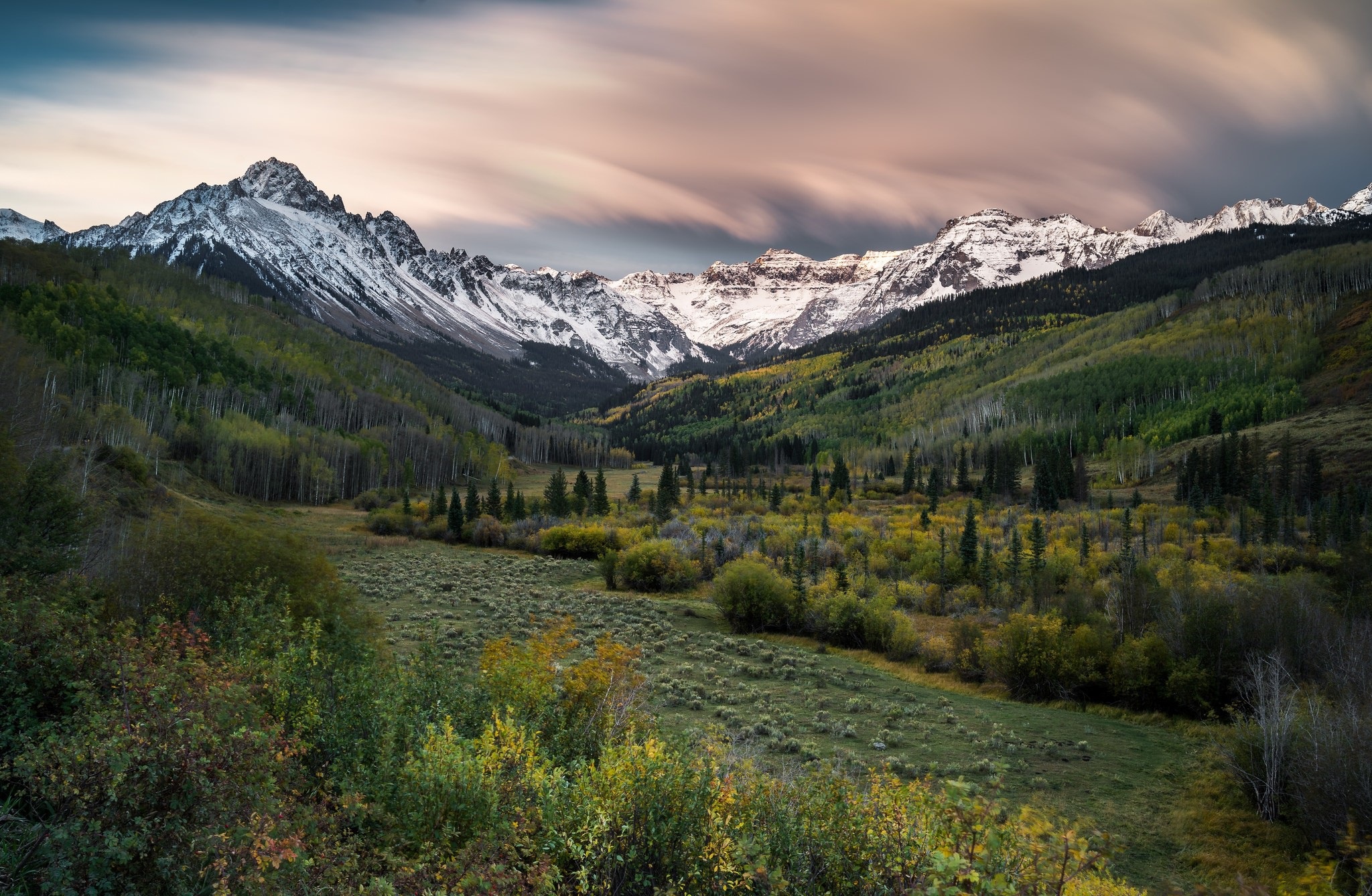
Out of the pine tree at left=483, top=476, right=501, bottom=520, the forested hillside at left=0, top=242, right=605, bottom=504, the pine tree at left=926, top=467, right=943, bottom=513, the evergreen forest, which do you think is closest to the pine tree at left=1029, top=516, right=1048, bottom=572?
the evergreen forest

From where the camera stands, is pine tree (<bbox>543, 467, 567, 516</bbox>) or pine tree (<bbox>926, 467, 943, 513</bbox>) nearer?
pine tree (<bbox>543, 467, 567, 516</bbox>)

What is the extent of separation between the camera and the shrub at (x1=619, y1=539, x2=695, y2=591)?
59.5m

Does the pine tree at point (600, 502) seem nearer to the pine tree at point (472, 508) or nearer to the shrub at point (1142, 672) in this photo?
the pine tree at point (472, 508)

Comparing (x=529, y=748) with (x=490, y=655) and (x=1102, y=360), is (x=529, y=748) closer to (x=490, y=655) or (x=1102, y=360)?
(x=490, y=655)

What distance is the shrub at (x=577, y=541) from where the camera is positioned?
247ft

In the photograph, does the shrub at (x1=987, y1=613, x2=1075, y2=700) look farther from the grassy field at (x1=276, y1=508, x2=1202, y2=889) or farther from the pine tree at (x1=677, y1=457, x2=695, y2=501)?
the pine tree at (x1=677, y1=457, x2=695, y2=501)

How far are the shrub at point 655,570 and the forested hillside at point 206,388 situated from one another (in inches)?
1783

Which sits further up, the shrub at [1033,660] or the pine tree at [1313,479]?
the pine tree at [1313,479]

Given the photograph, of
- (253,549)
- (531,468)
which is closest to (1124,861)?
(253,549)

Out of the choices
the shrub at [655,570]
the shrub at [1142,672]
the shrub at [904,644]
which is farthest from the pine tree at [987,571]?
the shrub at [655,570]

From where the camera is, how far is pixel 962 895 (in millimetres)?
8641

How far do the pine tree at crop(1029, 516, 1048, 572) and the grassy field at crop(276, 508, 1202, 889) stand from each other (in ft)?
78.1

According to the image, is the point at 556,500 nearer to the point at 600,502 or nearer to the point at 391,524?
the point at 600,502

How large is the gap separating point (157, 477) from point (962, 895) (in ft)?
303
